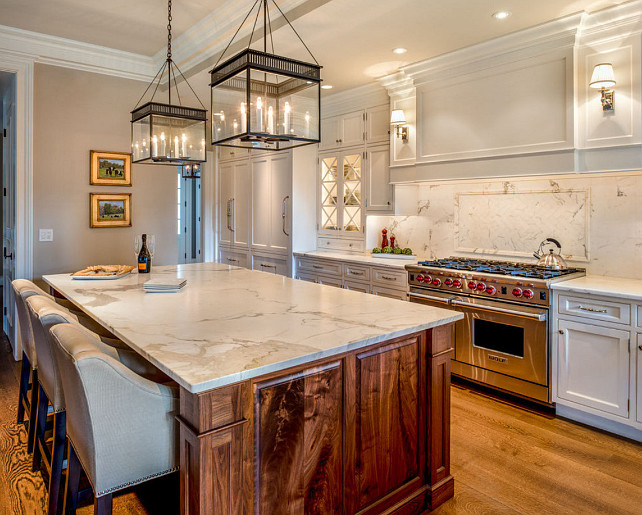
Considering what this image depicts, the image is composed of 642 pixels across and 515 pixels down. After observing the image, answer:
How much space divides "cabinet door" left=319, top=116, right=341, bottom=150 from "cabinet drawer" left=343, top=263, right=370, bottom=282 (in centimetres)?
138

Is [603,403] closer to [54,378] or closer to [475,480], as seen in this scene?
[475,480]

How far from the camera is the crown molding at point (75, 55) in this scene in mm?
3766

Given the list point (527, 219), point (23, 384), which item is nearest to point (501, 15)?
point (527, 219)

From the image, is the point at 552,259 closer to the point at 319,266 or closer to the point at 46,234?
the point at 319,266

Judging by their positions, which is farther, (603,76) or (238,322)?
(603,76)

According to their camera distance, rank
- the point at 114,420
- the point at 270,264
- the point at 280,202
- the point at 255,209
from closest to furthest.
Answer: the point at 114,420 < the point at 280,202 < the point at 270,264 < the point at 255,209

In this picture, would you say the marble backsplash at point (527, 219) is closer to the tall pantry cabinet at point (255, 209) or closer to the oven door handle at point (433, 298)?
the oven door handle at point (433, 298)

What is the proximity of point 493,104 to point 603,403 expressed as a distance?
2.17 meters

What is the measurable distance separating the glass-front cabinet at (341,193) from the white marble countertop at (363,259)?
24cm

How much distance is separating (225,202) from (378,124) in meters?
2.82

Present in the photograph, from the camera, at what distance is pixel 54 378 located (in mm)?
1930

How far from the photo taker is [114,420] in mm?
1456

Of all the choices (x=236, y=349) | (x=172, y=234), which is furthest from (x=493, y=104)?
(x=172, y=234)

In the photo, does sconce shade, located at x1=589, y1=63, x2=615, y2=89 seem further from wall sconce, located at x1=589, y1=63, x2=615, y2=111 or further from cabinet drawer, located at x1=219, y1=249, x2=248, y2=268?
cabinet drawer, located at x1=219, y1=249, x2=248, y2=268
